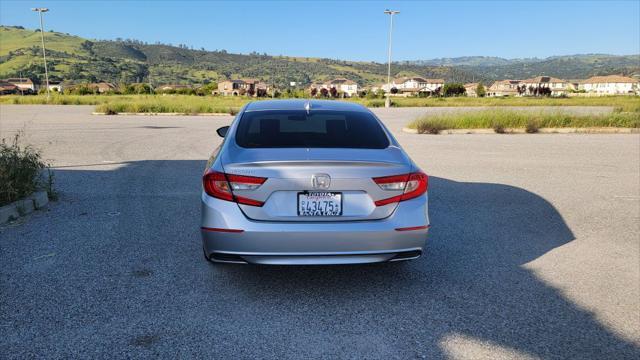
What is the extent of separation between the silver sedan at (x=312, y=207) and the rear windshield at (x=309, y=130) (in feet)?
0.88

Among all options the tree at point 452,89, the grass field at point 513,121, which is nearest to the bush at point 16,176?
the grass field at point 513,121

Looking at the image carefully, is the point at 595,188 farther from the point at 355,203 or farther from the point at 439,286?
the point at 355,203

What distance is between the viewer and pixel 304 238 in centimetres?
341

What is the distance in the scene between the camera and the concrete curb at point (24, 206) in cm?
568

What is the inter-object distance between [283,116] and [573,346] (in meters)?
3.01

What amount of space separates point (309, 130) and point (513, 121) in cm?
1554

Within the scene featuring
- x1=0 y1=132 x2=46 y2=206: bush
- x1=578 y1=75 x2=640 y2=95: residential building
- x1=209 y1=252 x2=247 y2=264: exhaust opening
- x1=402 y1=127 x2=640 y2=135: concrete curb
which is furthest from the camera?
x1=578 y1=75 x2=640 y2=95: residential building

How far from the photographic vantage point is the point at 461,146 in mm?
13703

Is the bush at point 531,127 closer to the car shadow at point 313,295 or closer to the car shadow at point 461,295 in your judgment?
the car shadow at point 313,295

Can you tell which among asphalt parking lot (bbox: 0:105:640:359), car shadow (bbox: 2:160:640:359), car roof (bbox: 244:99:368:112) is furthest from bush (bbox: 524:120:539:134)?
car roof (bbox: 244:99:368:112)

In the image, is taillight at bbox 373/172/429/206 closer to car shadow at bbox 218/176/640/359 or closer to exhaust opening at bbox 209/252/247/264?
car shadow at bbox 218/176/640/359

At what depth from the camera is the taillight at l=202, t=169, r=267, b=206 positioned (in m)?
3.43

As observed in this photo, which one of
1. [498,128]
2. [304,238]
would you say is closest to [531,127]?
[498,128]

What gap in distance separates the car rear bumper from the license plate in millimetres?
84
